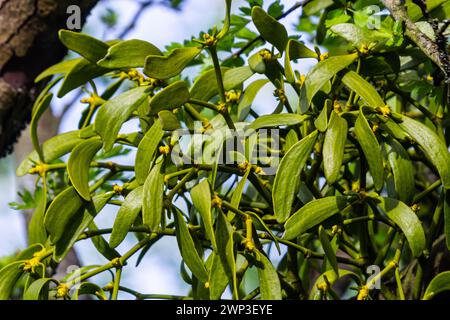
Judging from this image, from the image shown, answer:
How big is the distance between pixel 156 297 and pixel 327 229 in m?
0.25

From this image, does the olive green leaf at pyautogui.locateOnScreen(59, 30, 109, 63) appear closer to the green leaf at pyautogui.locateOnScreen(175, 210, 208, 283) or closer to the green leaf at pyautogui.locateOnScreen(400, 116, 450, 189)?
the green leaf at pyautogui.locateOnScreen(175, 210, 208, 283)

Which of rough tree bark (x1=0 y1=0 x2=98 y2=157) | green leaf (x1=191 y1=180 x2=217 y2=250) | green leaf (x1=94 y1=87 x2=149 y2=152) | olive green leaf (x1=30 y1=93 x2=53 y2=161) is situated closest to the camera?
green leaf (x1=191 y1=180 x2=217 y2=250)

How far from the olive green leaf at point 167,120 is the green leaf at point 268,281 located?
6.5 inches

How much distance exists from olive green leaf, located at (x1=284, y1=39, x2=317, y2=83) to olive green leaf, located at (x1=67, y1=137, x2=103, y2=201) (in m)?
0.25

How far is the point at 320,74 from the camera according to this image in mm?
836

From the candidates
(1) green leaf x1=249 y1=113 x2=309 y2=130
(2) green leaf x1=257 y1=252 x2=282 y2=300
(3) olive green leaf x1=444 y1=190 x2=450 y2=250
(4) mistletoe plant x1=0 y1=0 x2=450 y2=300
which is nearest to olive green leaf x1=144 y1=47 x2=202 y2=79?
(4) mistletoe plant x1=0 y1=0 x2=450 y2=300

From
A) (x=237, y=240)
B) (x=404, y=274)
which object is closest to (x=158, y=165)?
(x=237, y=240)

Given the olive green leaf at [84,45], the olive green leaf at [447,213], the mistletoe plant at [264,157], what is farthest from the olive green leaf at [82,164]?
the olive green leaf at [447,213]

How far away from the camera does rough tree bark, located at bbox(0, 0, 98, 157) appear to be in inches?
52.6

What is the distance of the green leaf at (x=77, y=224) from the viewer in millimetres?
891

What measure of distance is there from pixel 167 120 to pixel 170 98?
2 centimetres

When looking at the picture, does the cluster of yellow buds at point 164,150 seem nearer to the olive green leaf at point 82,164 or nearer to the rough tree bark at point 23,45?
the olive green leaf at point 82,164

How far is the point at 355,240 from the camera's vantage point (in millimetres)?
1232

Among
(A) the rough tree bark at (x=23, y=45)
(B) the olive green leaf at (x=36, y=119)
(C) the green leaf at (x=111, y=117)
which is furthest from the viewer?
(A) the rough tree bark at (x=23, y=45)
